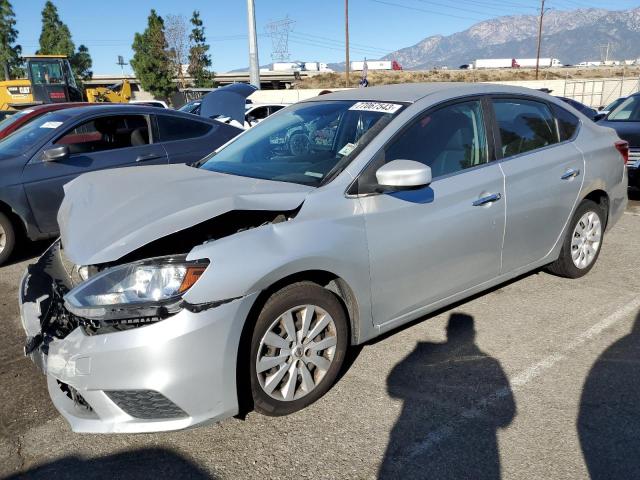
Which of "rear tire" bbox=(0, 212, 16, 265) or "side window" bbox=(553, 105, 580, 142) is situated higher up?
"side window" bbox=(553, 105, 580, 142)

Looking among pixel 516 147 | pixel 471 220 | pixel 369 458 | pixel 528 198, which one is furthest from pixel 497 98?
pixel 369 458

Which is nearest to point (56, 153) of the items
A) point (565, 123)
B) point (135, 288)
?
point (135, 288)

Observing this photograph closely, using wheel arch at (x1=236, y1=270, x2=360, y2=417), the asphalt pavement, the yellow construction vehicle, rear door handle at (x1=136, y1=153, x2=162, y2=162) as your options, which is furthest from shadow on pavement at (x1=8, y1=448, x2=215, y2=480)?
the yellow construction vehicle

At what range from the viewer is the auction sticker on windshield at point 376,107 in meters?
3.32

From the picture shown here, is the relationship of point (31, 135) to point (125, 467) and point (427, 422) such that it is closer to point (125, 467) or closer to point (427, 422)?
point (125, 467)

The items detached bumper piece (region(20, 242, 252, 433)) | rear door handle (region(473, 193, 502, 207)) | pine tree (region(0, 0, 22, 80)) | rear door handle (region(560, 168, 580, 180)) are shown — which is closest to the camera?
detached bumper piece (region(20, 242, 252, 433))

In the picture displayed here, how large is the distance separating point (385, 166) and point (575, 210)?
221 centimetres

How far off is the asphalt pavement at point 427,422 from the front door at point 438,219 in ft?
1.38

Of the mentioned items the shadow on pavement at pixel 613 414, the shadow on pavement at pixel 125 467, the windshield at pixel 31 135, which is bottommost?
the shadow on pavement at pixel 613 414

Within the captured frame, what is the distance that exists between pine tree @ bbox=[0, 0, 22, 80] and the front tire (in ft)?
198

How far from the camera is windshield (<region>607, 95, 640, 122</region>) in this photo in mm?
8859

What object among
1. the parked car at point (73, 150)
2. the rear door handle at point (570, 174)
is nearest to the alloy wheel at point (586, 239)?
the rear door handle at point (570, 174)

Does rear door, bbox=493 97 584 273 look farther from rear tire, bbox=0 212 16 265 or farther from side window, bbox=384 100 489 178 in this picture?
rear tire, bbox=0 212 16 265

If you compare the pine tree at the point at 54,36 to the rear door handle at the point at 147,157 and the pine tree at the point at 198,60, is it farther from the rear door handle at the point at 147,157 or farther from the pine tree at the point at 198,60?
the rear door handle at the point at 147,157
